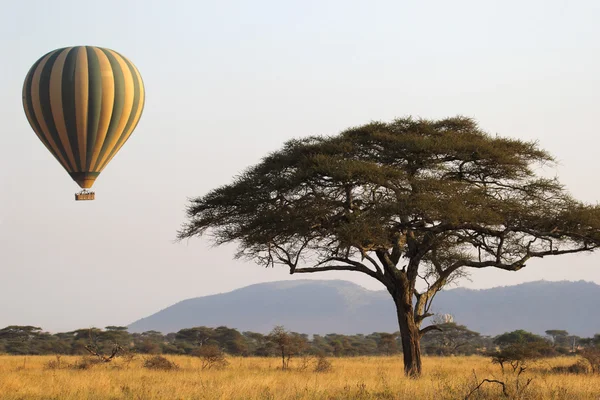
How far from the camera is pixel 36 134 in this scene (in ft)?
131

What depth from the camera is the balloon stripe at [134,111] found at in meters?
39.5

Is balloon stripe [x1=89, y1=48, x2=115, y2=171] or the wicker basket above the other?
balloon stripe [x1=89, y1=48, x2=115, y2=171]

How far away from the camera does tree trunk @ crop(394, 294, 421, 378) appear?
24.4 meters

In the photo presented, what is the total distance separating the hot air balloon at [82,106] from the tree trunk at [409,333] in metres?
19.1

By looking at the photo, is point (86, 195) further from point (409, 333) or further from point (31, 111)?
point (409, 333)

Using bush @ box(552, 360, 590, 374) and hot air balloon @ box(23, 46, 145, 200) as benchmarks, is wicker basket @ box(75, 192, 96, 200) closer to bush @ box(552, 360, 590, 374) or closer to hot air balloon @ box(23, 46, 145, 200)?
hot air balloon @ box(23, 46, 145, 200)

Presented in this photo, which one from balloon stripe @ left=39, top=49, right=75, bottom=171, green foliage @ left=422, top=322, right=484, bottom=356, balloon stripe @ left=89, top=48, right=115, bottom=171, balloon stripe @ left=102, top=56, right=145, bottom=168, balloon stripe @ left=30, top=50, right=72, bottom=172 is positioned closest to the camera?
balloon stripe @ left=39, top=49, right=75, bottom=171

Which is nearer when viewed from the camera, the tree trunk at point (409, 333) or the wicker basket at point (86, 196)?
the tree trunk at point (409, 333)

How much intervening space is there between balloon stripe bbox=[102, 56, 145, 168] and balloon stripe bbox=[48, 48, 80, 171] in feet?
6.44

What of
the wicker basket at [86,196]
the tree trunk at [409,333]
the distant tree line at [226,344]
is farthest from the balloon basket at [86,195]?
the tree trunk at [409,333]

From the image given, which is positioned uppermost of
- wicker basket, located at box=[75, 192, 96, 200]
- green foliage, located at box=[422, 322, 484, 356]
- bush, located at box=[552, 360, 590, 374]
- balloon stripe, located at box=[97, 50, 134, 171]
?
balloon stripe, located at box=[97, 50, 134, 171]

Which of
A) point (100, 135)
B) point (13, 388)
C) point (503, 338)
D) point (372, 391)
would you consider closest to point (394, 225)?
point (372, 391)

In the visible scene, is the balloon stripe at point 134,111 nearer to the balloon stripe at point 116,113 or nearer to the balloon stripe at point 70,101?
the balloon stripe at point 116,113

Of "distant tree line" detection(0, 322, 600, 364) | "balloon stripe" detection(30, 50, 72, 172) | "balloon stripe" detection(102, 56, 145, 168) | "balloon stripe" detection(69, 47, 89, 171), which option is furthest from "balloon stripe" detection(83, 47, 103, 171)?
"distant tree line" detection(0, 322, 600, 364)
